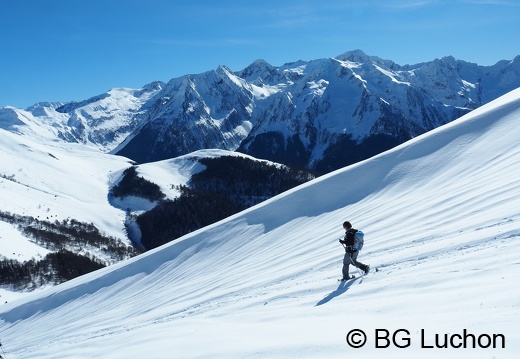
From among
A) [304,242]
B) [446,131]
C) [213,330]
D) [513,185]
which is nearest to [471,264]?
[213,330]

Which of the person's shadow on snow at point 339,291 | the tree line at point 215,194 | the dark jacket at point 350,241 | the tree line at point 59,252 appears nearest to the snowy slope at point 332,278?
the person's shadow on snow at point 339,291

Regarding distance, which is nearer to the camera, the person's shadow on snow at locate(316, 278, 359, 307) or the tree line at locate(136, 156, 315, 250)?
the person's shadow on snow at locate(316, 278, 359, 307)

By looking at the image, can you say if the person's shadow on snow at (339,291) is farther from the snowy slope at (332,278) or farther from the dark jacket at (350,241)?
the dark jacket at (350,241)

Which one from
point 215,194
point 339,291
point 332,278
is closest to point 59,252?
point 215,194

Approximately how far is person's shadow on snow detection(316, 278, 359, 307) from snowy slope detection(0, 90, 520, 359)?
0.09 meters

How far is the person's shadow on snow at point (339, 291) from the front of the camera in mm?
11352

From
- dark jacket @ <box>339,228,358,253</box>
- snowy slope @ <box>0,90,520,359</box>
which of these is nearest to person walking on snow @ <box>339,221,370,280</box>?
dark jacket @ <box>339,228,358,253</box>

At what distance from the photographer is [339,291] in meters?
11.9

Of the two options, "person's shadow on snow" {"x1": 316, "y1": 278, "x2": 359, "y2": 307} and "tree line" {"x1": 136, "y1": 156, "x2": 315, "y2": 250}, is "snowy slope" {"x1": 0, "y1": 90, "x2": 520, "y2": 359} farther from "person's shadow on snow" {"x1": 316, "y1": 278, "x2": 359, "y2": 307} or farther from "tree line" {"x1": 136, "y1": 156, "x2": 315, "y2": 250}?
"tree line" {"x1": 136, "y1": 156, "x2": 315, "y2": 250}

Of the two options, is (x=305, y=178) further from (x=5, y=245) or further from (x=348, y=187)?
(x=348, y=187)

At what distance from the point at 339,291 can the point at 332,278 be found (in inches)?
79.4

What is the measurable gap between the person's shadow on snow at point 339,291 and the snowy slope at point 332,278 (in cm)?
9

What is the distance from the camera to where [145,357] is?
9977mm

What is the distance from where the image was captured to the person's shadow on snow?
11352 millimetres
